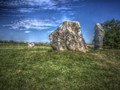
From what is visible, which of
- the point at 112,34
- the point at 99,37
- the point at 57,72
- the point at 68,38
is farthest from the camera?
the point at 112,34

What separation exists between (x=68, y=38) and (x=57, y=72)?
7.30 meters

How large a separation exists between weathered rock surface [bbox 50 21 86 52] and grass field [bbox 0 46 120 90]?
173 cm

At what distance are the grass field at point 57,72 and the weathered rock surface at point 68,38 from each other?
1.73 m

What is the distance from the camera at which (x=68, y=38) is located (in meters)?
21.5

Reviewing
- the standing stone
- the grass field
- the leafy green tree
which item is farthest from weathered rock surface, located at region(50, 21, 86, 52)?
the leafy green tree

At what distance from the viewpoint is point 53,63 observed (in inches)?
666

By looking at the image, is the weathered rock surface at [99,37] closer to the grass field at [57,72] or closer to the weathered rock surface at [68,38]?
the weathered rock surface at [68,38]

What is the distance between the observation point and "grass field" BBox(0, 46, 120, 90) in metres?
13.1

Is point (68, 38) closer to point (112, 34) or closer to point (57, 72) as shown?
point (57, 72)

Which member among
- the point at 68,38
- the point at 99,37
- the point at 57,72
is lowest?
the point at 57,72

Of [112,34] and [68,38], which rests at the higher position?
[112,34]

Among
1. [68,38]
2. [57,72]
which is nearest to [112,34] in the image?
[68,38]

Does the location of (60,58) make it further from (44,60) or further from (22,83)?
(22,83)

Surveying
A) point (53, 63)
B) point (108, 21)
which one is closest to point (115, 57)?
point (53, 63)
